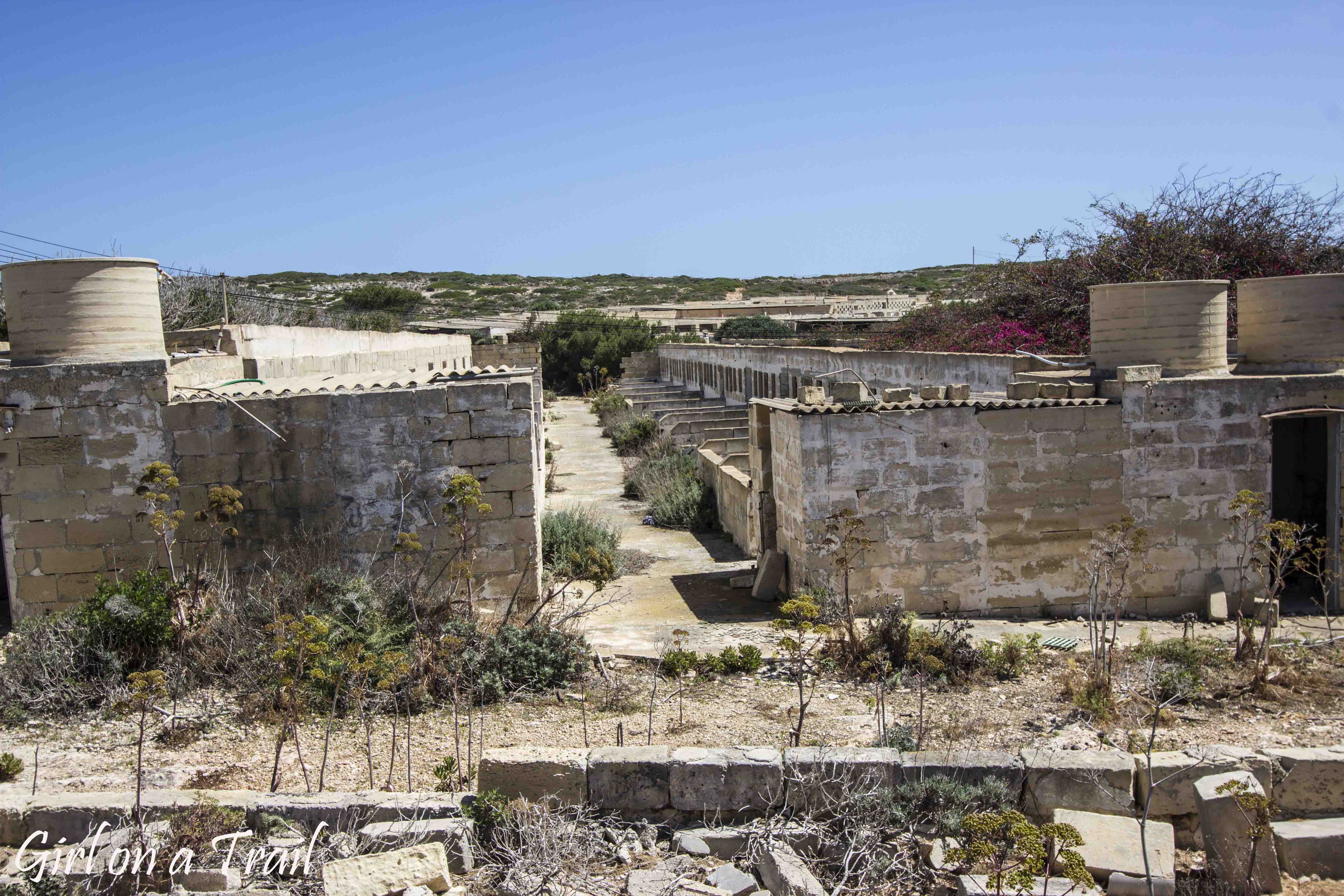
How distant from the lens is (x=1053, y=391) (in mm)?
9742

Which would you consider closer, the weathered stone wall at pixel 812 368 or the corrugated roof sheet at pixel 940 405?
the corrugated roof sheet at pixel 940 405

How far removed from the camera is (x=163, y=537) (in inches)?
305

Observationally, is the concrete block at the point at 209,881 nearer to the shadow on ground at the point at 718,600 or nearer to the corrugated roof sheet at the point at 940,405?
the shadow on ground at the point at 718,600

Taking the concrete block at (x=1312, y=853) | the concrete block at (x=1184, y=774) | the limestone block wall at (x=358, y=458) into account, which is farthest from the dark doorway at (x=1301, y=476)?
the limestone block wall at (x=358, y=458)

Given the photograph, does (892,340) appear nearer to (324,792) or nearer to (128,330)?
(128,330)

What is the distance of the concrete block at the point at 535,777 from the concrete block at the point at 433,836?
1.09 ft

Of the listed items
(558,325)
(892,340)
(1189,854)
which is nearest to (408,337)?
(892,340)

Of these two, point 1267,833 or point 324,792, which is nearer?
point 1267,833

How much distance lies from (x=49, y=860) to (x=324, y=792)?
4.20 feet

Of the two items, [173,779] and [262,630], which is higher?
[262,630]

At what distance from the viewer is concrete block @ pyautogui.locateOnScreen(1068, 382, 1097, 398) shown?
9773 millimetres

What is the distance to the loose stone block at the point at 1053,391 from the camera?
973 cm

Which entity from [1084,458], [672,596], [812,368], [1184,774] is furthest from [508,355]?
[1184,774]

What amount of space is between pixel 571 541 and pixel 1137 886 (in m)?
8.06
